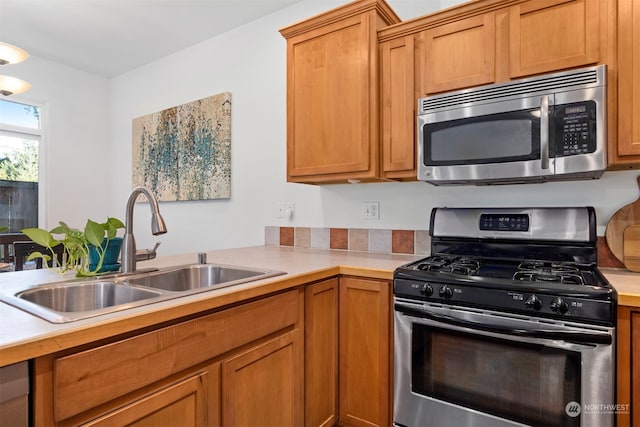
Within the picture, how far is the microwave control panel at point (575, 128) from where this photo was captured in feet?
4.64

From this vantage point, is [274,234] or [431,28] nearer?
[431,28]

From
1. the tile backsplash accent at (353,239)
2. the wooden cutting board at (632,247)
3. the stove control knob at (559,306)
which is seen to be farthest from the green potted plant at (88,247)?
the wooden cutting board at (632,247)

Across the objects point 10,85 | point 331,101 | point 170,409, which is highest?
point 10,85

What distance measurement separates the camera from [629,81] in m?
A: 1.41

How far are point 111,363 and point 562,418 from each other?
4.54 ft

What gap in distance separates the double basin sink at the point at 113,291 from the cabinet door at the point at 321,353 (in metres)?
0.27

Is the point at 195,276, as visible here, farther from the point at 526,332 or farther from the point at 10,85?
the point at 10,85

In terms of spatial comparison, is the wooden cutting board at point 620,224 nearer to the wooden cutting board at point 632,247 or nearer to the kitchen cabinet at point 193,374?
the wooden cutting board at point 632,247

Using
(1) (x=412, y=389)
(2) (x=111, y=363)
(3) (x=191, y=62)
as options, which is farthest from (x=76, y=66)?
(1) (x=412, y=389)

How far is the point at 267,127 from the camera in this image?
276 centimetres

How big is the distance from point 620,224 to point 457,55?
1.04 m

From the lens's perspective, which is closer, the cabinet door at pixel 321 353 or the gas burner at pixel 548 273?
the gas burner at pixel 548 273

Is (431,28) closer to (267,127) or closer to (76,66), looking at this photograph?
(267,127)

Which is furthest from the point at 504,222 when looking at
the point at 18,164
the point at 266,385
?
the point at 18,164
